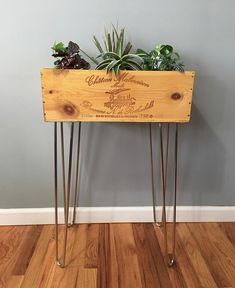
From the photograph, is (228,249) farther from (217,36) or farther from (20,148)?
(20,148)

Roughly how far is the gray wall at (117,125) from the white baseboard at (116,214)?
1.4 inches

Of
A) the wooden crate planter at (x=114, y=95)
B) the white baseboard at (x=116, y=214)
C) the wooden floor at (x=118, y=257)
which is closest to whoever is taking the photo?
the wooden crate planter at (x=114, y=95)

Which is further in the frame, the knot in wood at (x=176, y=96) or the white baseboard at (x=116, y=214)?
the white baseboard at (x=116, y=214)

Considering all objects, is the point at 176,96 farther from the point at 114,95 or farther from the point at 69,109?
the point at 69,109

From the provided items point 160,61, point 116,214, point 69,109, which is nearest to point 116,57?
point 160,61

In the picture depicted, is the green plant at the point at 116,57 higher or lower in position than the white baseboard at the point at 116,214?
higher

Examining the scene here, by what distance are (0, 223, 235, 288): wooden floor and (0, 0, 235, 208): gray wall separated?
15 cm

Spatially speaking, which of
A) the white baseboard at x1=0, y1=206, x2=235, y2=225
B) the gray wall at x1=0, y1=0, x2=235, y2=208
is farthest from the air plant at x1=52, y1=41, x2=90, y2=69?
the white baseboard at x1=0, y1=206, x2=235, y2=225

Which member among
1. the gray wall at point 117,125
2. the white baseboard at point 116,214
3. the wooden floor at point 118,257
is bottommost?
the wooden floor at point 118,257

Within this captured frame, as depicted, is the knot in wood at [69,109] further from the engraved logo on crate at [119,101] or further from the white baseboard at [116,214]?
the white baseboard at [116,214]

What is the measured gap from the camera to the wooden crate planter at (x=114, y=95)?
36.6 inches

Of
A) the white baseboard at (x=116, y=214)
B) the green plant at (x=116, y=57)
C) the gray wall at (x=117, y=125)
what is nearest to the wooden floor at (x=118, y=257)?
the white baseboard at (x=116, y=214)

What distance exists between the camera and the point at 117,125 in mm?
1322

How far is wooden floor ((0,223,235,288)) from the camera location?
1078mm
